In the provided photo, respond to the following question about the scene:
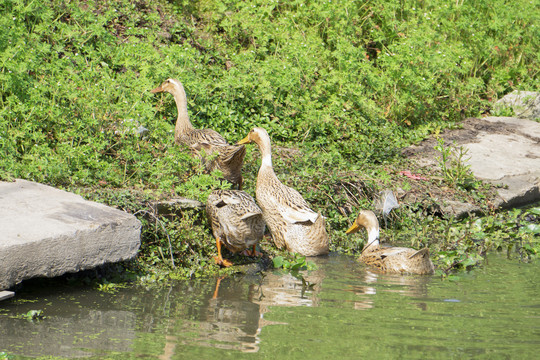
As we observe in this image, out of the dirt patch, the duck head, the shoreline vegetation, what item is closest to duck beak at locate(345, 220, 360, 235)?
the duck head

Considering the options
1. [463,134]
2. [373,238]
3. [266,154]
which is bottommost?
[373,238]

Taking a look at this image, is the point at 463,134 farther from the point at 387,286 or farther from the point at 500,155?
the point at 387,286

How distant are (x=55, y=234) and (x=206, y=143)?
11.5 ft

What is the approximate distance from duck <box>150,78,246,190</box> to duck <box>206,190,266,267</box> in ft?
3.02

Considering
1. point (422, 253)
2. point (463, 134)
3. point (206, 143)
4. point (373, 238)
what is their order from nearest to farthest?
point (422, 253), point (373, 238), point (206, 143), point (463, 134)

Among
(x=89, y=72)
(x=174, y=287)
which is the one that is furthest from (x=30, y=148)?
(x=174, y=287)

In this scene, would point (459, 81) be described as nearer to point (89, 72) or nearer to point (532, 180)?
point (532, 180)

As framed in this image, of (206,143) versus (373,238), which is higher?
(206,143)

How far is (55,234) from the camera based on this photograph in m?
5.86

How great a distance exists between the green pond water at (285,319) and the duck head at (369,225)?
98 cm

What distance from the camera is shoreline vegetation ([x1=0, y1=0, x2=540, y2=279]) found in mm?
8047

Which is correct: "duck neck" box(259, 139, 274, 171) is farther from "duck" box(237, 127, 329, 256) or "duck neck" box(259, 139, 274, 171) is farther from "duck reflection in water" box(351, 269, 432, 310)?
"duck reflection in water" box(351, 269, 432, 310)

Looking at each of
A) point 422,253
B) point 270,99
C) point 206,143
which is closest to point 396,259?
point 422,253

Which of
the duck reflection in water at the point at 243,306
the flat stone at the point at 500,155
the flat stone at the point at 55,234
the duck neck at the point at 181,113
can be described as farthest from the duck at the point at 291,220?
the flat stone at the point at 500,155
